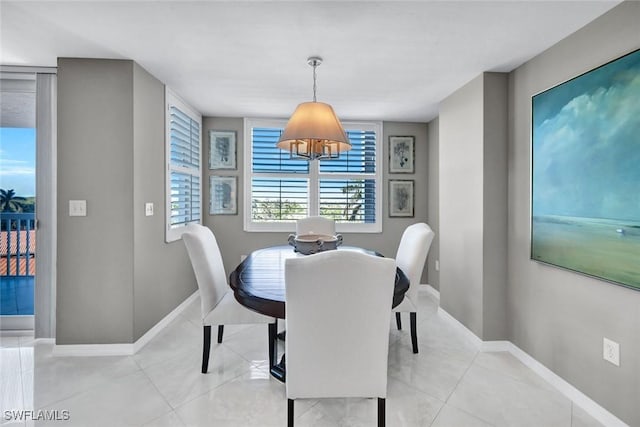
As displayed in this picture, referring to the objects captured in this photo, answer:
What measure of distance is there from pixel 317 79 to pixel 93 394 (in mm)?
2934

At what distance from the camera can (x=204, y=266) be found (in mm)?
2342

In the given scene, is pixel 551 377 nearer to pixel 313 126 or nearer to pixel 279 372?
pixel 279 372

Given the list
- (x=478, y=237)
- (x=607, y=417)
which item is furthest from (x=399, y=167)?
(x=607, y=417)

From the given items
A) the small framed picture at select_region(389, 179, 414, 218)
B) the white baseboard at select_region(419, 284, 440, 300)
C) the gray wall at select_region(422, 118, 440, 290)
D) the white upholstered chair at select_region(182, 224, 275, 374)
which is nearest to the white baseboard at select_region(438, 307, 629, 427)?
the white baseboard at select_region(419, 284, 440, 300)

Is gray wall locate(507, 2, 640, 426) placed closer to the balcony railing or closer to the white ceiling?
the white ceiling

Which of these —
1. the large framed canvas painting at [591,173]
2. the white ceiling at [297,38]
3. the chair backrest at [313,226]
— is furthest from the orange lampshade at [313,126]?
the chair backrest at [313,226]

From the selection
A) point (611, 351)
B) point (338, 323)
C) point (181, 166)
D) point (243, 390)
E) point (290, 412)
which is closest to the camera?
point (338, 323)

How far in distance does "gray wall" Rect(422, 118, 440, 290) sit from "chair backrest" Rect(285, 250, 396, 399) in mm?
3037

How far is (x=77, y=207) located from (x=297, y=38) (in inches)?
85.6

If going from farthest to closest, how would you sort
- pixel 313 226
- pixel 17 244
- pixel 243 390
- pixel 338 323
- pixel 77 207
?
pixel 313 226 → pixel 17 244 → pixel 77 207 → pixel 243 390 → pixel 338 323

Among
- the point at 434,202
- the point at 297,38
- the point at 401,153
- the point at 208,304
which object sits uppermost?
the point at 297,38

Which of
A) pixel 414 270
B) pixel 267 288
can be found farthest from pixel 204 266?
pixel 414 270

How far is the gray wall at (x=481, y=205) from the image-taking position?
278cm

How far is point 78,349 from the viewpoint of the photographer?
2631 mm
